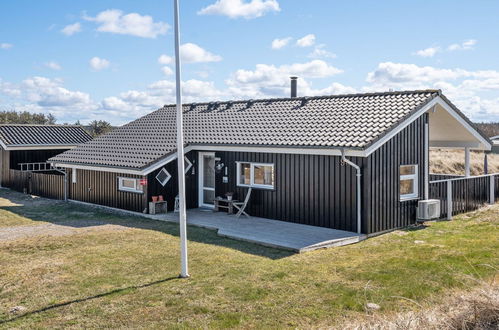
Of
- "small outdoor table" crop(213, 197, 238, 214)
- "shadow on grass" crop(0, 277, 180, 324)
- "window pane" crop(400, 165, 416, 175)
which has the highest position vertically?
"window pane" crop(400, 165, 416, 175)

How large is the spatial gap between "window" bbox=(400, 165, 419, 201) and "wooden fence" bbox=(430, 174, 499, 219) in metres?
0.92

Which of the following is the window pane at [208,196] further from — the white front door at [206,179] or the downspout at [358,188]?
the downspout at [358,188]

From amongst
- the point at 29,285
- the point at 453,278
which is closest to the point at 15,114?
the point at 29,285

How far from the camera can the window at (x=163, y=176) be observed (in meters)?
16.1

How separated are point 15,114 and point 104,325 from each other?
5223 centimetres

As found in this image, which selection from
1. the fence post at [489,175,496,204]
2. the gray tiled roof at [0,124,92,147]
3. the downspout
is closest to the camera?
the downspout

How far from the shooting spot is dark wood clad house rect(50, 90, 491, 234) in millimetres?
12680

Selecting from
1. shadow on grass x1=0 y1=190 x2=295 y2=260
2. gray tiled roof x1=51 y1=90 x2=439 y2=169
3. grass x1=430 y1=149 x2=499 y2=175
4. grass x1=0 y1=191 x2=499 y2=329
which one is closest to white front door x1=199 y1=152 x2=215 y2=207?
gray tiled roof x1=51 y1=90 x2=439 y2=169

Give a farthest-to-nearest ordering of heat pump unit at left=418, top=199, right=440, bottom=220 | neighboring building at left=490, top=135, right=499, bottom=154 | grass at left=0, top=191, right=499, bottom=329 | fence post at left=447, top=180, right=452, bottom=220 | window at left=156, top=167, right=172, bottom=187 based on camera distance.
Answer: neighboring building at left=490, top=135, right=499, bottom=154 → window at left=156, top=167, right=172, bottom=187 → fence post at left=447, top=180, right=452, bottom=220 → heat pump unit at left=418, top=199, right=440, bottom=220 → grass at left=0, top=191, right=499, bottom=329

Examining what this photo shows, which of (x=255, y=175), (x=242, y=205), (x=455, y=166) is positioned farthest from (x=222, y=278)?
(x=455, y=166)

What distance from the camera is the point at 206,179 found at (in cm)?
1694

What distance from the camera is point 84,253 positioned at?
A: 10.6 meters

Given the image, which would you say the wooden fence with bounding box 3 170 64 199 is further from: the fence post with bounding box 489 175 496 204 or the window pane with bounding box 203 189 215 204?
the fence post with bounding box 489 175 496 204

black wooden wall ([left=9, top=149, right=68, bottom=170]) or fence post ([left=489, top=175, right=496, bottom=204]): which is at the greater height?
black wooden wall ([left=9, top=149, right=68, bottom=170])
